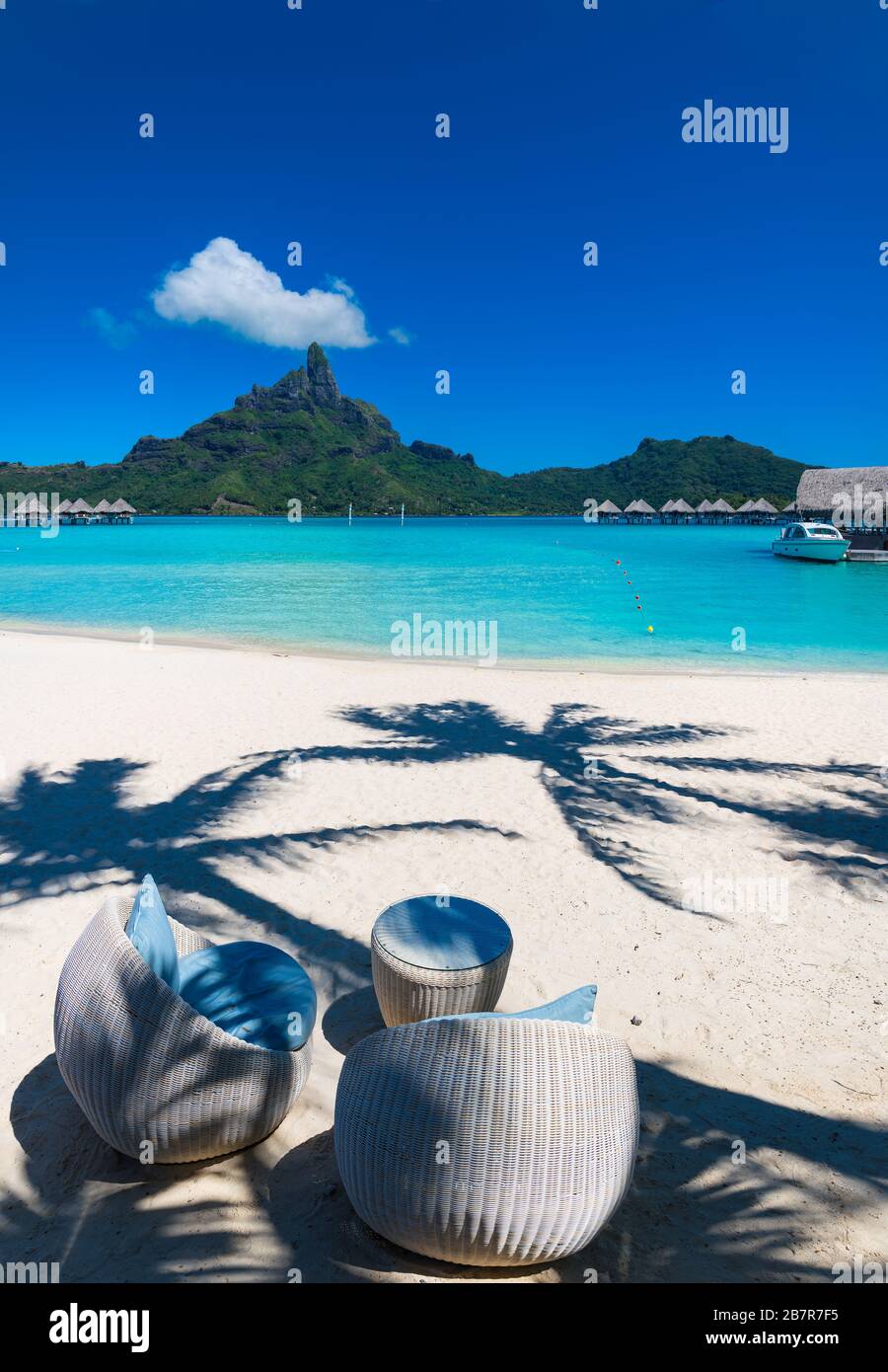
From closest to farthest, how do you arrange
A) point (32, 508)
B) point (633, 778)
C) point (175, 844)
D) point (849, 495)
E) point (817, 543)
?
point (175, 844), point (633, 778), point (817, 543), point (849, 495), point (32, 508)

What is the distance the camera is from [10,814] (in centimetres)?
642

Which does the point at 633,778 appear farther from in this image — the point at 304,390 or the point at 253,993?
the point at 304,390

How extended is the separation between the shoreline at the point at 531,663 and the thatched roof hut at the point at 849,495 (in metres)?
40.8

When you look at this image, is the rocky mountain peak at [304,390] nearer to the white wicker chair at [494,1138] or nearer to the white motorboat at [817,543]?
the white motorboat at [817,543]

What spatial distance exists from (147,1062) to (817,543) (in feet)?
163

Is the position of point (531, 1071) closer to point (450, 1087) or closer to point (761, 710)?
point (450, 1087)

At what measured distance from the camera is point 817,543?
4481 centimetres

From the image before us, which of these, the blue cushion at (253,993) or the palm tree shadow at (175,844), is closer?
the blue cushion at (253,993)

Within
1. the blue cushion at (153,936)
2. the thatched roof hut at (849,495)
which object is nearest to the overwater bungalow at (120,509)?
the thatched roof hut at (849,495)

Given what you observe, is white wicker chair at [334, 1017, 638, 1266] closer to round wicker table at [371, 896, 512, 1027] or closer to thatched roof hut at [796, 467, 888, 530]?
round wicker table at [371, 896, 512, 1027]

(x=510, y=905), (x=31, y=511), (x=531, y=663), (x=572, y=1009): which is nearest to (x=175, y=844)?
(x=510, y=905)

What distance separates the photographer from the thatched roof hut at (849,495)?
4953 cm

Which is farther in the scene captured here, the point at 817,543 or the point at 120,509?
the point at 120,509
